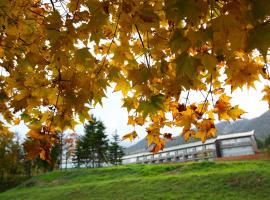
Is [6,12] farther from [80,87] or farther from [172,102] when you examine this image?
[172,102]

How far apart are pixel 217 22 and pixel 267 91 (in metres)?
1.67

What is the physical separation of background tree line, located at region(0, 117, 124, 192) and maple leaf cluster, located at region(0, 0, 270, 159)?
2670 centimetres

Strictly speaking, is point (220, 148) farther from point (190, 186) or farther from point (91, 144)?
point (190, 186)

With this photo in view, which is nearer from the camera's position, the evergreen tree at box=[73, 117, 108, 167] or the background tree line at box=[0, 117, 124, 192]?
the background tree line at box=[0, 117, 124, 192]

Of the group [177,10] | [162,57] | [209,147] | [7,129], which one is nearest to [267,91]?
[162,57]

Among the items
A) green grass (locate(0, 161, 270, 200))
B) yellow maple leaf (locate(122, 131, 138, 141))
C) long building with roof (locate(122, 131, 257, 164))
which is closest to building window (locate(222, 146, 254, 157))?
long building with roof (locate(122, 131, 257, 164))

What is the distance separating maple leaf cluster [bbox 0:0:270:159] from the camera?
1.56m

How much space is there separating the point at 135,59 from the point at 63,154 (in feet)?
150

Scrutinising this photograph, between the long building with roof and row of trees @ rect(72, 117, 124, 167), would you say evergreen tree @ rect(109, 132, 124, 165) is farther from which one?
the long building with roof

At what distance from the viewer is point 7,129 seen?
14.7 feet

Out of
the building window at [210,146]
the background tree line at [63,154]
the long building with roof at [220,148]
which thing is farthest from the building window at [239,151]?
the background tree line at [63,154]

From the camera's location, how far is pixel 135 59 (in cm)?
273

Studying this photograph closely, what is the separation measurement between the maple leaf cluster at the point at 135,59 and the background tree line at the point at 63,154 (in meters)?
26.7

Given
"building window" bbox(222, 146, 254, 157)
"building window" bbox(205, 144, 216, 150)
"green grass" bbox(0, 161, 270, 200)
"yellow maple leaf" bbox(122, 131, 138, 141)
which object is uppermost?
"building window" bbox(205, 144, 216, 150)
